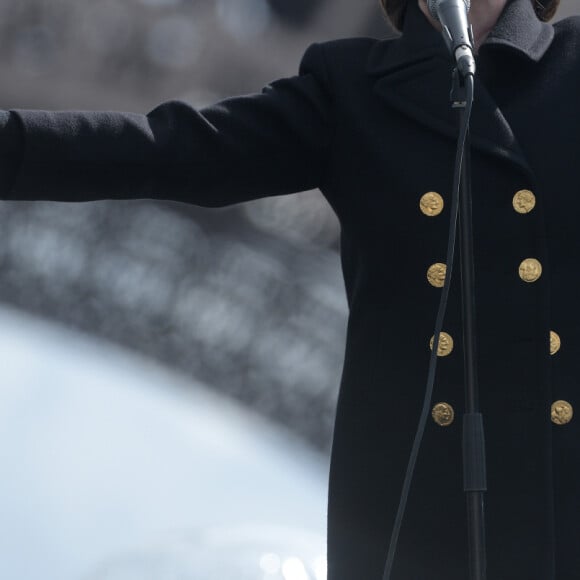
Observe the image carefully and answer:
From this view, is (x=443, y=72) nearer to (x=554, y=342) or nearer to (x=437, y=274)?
(x=437, y=274)

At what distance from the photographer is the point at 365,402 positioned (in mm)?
1714

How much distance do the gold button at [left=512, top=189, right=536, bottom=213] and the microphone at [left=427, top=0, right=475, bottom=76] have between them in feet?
0.75

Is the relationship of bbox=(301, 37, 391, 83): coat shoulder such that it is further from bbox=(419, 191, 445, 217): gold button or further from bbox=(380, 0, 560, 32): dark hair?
bbox=(419, 191, 445, 217): gold button

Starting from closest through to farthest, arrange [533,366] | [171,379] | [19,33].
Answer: [533,366] → [19,33] → [171,379]

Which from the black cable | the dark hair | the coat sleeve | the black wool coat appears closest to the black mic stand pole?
the black cable

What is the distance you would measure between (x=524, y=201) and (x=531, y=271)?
0.31 feet

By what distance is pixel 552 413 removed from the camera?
64.6 inches

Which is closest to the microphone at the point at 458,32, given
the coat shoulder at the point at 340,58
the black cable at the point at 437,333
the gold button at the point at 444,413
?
the black cable at the point at 437,333

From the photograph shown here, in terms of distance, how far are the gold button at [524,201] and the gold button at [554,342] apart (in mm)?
157

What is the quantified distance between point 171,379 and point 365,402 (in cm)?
572

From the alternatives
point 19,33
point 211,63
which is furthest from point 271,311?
point 19,33

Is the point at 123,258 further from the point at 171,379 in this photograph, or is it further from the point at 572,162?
the point at 572,162

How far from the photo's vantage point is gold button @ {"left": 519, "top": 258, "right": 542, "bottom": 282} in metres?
1.64

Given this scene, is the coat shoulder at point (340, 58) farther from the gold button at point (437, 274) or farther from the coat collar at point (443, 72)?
the gold button at point (437, 274)
